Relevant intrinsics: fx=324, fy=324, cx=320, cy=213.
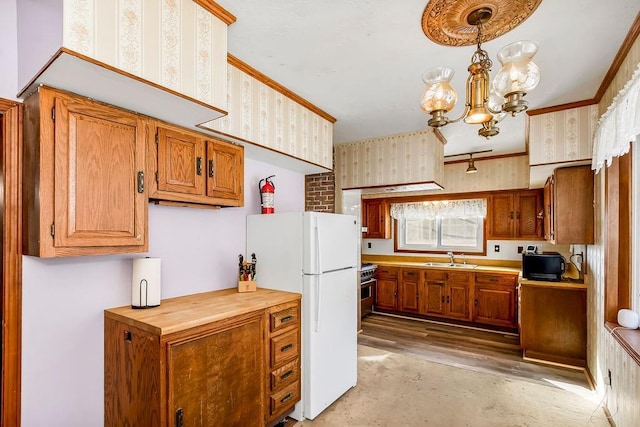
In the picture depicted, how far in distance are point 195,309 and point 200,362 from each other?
0.32 m

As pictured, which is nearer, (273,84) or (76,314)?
(76,314)

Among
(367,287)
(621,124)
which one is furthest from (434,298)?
(621,124)

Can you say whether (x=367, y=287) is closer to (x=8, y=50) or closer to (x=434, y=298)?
(x=434, y=298)

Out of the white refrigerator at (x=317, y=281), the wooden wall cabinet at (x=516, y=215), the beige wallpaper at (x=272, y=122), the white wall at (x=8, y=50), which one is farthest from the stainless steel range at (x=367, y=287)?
the white wall at (x=8, y=50)

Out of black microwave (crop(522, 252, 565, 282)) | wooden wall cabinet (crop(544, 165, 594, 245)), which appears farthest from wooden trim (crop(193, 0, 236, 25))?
black microwave (crop(522, 252, 565, 282))

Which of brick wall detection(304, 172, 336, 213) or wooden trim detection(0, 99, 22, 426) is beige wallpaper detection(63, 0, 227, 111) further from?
brick wall detection(304, 172, 336, 213)

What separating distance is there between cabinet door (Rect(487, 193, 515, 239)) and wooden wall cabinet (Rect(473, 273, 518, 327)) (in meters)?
0.68

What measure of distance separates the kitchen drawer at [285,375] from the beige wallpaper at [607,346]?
2.01m

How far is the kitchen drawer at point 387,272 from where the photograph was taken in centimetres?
532

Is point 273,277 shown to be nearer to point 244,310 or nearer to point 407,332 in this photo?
point 244,310

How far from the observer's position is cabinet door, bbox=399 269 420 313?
202 inches

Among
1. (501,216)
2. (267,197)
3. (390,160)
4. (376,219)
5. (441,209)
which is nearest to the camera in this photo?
(267,197)

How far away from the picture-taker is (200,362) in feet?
5.75

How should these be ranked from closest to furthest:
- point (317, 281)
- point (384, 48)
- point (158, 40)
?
Answer: point (158, 40) → point (384, 48) → point (317, 281)
